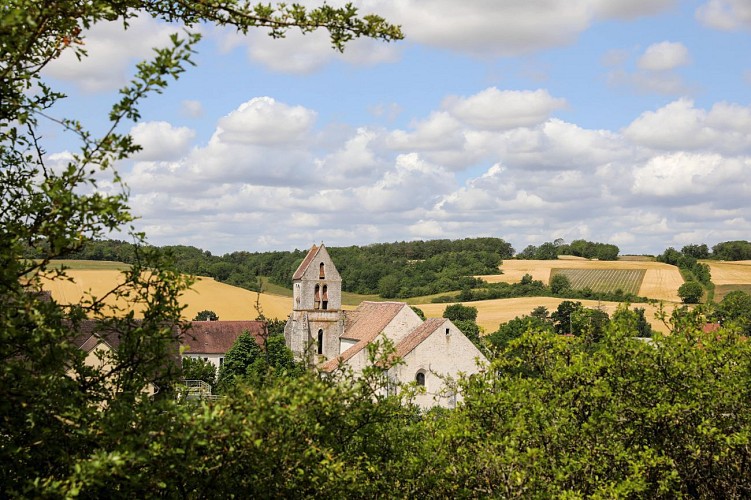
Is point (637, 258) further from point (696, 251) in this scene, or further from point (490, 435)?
point (490, 435)

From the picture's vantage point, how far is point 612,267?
12300 centimetres

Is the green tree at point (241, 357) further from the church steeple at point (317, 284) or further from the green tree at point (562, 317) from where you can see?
the green tree at point (562, 317)

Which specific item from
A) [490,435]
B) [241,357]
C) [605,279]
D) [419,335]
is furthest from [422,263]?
[490,435]

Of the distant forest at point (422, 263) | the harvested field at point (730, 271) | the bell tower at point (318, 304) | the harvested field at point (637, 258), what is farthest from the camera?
the harvested field at point (637, 258)

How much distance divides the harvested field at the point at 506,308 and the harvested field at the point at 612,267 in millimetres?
5656

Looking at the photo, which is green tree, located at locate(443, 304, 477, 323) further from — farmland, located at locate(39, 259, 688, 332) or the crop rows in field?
the crop rows in field

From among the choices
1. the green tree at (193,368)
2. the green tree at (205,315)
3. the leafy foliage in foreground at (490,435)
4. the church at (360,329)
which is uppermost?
the green tree at (193,368)

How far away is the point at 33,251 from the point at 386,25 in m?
4.42

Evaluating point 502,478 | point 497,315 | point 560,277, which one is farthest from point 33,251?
point 560,277

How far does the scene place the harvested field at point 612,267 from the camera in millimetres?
101688

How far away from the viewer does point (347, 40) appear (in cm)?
789

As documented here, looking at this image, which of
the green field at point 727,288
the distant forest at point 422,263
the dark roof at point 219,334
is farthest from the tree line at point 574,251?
the dark roof at point 219,334

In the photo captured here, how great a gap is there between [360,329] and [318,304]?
3865mm

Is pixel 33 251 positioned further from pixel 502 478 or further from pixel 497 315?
pixel 497 315
